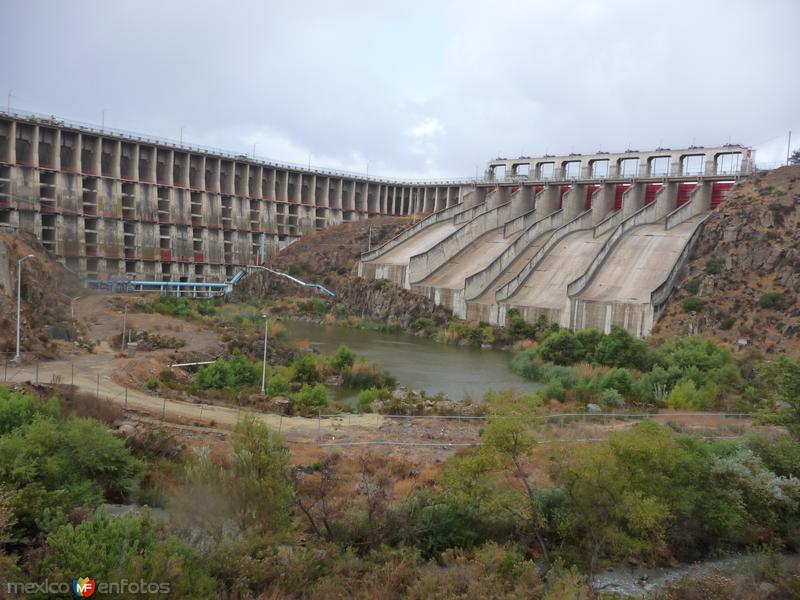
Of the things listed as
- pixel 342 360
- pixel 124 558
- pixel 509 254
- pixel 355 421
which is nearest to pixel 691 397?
pixel 355 421

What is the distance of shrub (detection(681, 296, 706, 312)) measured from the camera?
37219 mm

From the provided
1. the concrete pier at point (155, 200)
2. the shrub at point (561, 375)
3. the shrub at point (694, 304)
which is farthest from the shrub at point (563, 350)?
the concrete pier at point (155, 200)

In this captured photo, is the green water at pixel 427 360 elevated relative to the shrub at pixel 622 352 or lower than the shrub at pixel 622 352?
lower

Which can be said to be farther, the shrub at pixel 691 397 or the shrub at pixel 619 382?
the shrub at pixel 619 382

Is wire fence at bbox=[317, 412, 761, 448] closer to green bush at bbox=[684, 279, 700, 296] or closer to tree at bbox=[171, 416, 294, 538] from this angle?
tree at bbox=[171, 416, 294, 538]

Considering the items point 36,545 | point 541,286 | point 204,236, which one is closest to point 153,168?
point 204,236

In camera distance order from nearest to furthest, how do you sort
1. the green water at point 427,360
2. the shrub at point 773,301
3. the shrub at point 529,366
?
the green water at point 427,360 < the shrub at point 529,366 < the shrub at point 773,301

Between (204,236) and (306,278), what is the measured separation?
9.19 meters

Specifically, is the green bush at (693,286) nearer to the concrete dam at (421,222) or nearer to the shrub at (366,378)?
the concrete dam at (421,222)

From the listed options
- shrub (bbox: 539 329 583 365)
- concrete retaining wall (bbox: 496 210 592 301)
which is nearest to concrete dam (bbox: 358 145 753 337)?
concrete retaining wall (bbox: 496 210 592 301)

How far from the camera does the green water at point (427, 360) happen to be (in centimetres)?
2816

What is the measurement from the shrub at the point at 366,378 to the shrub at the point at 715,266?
22.8m

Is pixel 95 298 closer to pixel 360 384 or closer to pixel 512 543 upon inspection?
pixel 360 384

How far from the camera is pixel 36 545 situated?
31.0ft
